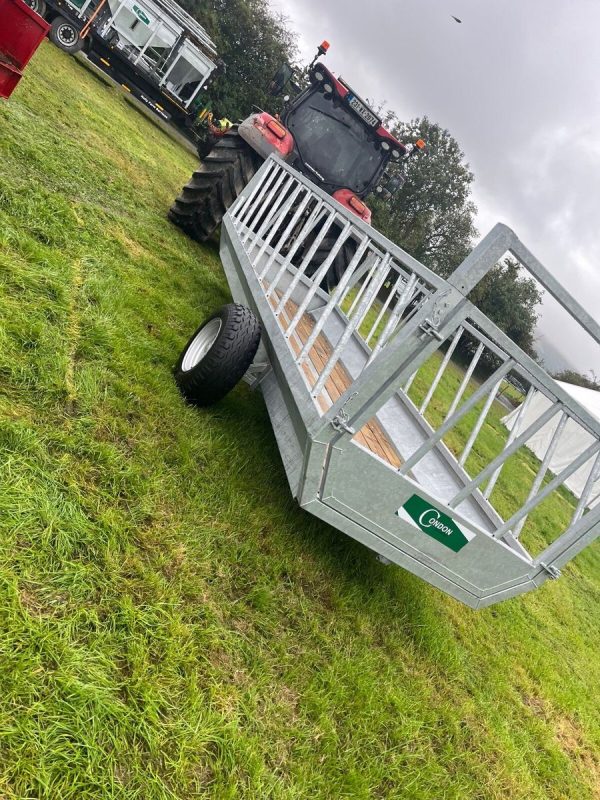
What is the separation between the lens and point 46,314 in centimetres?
263

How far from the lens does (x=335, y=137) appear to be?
6.99 metres

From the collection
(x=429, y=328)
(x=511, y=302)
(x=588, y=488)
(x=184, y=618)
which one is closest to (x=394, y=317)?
(x=429, y=328)

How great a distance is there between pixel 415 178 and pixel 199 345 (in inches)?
1352

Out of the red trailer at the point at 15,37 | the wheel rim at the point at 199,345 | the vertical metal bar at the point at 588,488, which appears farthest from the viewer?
the red trailer at the point at 15,37

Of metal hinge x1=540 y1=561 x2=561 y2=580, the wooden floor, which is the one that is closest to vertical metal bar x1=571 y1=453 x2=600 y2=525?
metal hinge x1=540 y1=561 x2=561 y2=580

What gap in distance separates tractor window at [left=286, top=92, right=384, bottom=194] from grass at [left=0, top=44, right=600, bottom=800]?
3861 millimetres

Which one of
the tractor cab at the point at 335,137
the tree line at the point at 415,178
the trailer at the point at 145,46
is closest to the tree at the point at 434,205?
the tree line at the point at 415,178

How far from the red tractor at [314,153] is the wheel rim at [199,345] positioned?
286 centimetres

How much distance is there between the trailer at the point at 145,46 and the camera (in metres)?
13.1

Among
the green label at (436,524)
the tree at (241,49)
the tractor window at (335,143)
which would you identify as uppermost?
the tree at (241,49)

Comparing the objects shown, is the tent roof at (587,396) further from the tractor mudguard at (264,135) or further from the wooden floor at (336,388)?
the wooden floor at (336,388)

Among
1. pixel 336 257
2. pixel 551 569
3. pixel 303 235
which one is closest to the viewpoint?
pixel 551 569

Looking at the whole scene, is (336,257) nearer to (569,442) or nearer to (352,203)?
(352,203)

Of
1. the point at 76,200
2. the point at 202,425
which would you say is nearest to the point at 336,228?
the point at 76,200
